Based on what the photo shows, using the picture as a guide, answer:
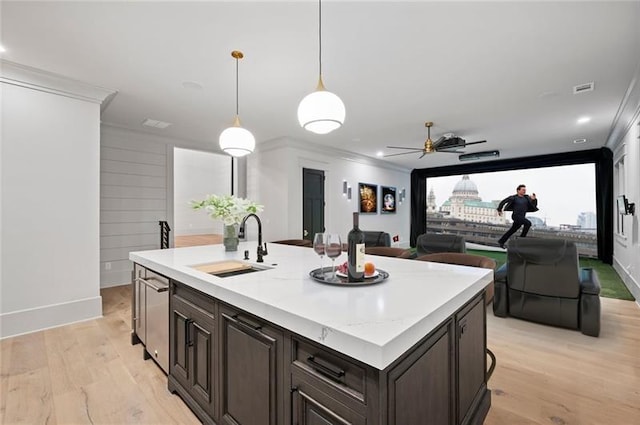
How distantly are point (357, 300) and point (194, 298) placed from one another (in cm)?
101

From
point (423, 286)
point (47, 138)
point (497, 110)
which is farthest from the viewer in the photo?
point (497, 110)

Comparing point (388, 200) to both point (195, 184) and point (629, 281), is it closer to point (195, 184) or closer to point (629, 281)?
point (629, 281)

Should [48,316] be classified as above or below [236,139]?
below

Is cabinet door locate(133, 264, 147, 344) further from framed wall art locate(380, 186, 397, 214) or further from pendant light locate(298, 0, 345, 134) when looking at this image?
framed wall art locate(380, 186, 397, 214)

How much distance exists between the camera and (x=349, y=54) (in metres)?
2.69

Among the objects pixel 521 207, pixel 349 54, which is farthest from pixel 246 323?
pixel 521 207

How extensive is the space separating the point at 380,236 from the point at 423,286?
292 cm

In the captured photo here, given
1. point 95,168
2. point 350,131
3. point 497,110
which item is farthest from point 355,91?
point 95,168

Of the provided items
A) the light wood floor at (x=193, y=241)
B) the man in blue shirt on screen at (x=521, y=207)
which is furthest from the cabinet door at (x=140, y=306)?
the man in blue shirt on screen at (x=521, y=207)

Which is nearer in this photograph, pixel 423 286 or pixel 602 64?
pixel 423 286

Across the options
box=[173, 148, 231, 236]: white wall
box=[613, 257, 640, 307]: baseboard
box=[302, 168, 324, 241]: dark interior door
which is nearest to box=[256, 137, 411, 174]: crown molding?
box=[302, 168, 324, 241]: dark interior door

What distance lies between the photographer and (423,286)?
1.39 meters

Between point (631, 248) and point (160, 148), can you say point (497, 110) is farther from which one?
point (160, 148)

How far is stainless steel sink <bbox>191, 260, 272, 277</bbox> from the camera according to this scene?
6.36ft
